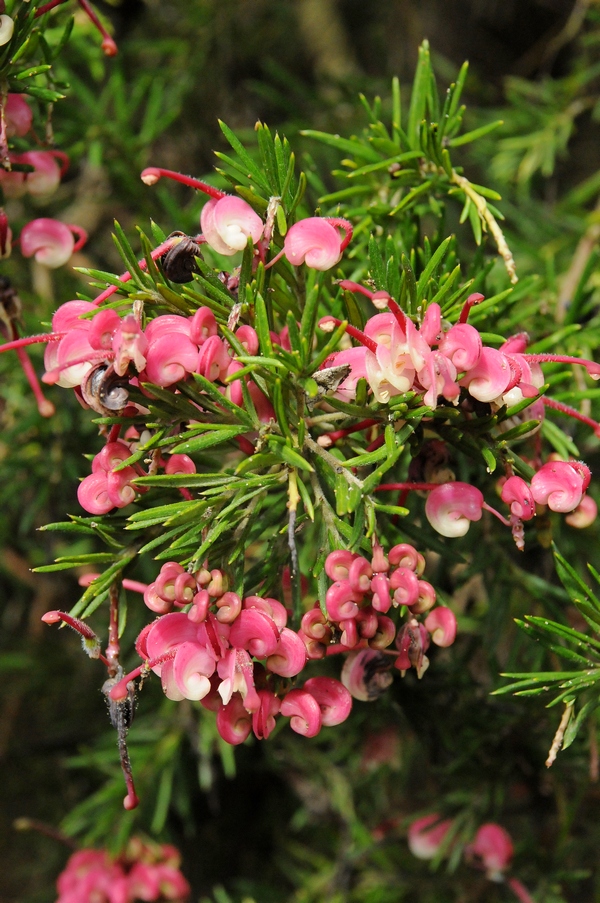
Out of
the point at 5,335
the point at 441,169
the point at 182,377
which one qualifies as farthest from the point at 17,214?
the point at 182,377

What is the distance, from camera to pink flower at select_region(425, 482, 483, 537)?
1.40ft

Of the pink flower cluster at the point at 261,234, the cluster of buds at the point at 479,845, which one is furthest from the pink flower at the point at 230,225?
the cluster of buds at the point at 479,845

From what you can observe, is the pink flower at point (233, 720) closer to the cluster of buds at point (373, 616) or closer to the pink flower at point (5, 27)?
the cluster of buds at point (373, 616)

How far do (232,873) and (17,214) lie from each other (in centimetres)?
101

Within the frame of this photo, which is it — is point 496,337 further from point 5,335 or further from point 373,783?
point 373,783

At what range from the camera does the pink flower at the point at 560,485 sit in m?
0.42

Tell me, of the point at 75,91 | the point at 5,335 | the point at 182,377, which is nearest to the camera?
the point at 182,377

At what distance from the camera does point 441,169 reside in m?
0.60

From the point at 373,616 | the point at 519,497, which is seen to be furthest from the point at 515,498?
the point at 373,616

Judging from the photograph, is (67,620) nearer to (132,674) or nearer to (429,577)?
(132,674)

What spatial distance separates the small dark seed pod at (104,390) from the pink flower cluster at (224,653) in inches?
Result: 3.5

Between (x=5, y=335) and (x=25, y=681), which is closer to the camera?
(x=5, y=335)

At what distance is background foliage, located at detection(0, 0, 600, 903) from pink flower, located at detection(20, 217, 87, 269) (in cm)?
20

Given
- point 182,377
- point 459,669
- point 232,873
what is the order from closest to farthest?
point 182,377 < point 459,669 < point 232,873
